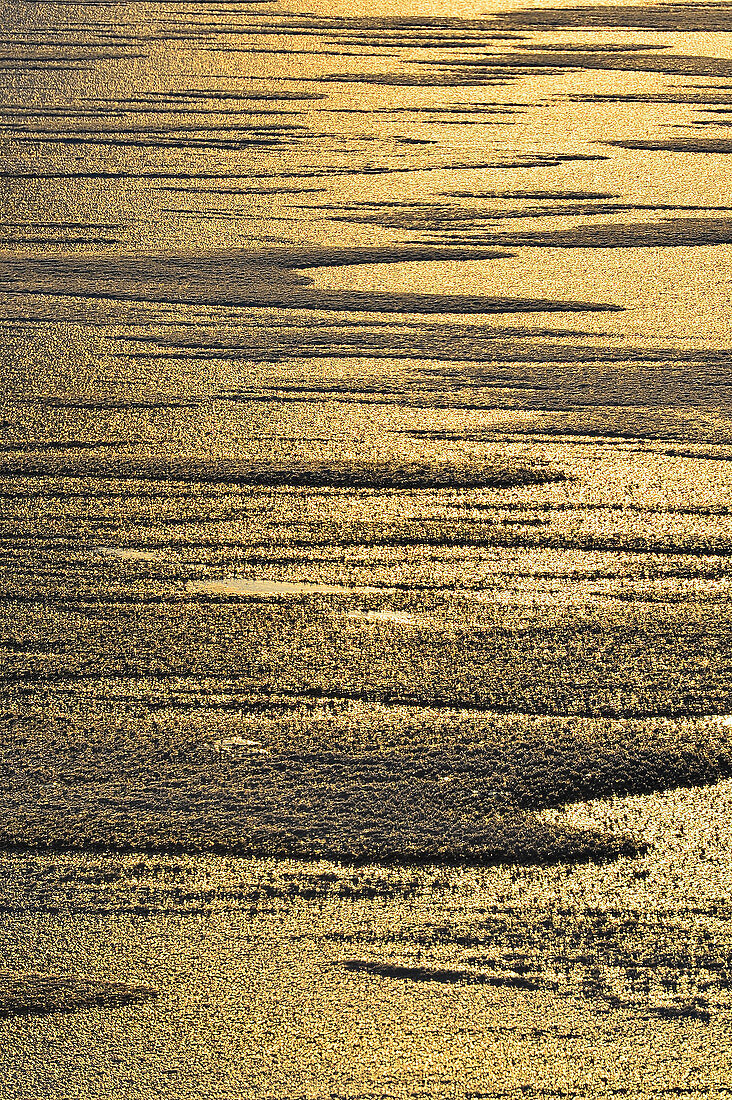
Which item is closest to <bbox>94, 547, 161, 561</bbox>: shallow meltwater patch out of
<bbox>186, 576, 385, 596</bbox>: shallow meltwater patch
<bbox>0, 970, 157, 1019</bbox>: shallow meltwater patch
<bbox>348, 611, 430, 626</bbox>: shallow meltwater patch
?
<bbox>186, 576, 385, 596</bbox>: shallow meltwater patch

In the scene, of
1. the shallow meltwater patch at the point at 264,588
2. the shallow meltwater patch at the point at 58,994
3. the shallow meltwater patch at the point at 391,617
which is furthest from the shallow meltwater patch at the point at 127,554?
the shallow meltwater patch at the point at 58,994

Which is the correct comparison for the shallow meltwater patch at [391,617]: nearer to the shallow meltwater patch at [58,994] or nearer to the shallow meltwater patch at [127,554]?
the shallow meltwater patch at [127,554]

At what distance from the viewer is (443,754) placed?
94cm

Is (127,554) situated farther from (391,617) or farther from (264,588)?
(391,617)

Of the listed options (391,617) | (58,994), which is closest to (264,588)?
(391,617)

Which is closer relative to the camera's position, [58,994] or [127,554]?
[58,994]

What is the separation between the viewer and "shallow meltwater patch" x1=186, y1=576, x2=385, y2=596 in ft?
3.63

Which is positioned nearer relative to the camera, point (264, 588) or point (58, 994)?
point (58, 994)

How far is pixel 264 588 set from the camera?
3.65 feet

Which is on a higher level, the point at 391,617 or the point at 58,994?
the point at 391,617

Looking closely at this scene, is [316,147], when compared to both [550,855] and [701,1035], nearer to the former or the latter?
[550,855]

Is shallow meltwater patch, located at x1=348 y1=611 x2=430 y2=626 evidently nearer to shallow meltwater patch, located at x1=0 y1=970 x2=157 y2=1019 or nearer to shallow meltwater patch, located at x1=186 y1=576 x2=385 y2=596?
shallow meltwater patch, located at x1=186 y1=576 x2=385 y2=596

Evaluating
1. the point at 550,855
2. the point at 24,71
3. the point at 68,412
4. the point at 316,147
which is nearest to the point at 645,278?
the point at 316,147

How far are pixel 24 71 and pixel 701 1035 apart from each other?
88.6 inches
